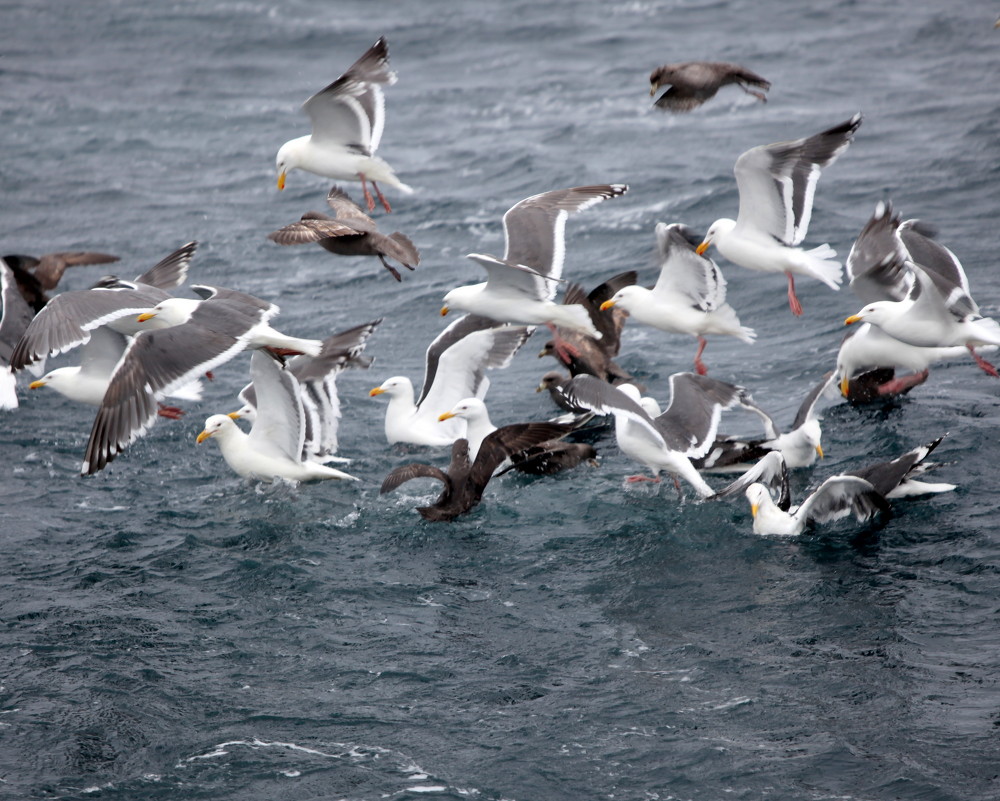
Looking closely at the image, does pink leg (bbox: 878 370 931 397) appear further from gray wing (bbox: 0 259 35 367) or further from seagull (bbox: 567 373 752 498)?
gray wing (bbox: 0 259 35 367)

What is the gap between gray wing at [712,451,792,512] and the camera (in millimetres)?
9797

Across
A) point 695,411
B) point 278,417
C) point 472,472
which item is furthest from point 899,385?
point 278,417

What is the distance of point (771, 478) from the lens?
32.5 ft

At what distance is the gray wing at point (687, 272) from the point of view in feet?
37.7

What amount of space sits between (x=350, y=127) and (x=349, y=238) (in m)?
1.75

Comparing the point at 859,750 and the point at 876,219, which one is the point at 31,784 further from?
the point at 876,219

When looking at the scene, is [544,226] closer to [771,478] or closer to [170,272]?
[771,478]

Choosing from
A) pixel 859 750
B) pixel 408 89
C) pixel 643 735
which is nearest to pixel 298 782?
pixel 643 735

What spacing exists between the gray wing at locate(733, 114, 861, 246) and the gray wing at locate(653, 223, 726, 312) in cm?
56

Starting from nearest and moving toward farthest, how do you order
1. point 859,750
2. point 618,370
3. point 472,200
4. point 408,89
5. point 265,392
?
point 859,750 < point 265,392 < point 618,370 < point 472,200 < point 408,89

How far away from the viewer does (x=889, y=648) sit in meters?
8.05

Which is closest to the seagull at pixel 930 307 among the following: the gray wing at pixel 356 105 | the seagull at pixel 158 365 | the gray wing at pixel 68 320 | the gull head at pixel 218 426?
the seagull at pixel 158 365

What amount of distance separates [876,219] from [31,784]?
9274mm

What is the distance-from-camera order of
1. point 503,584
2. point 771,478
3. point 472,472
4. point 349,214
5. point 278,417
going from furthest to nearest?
point 349,214
point 278,417
point 472,472
point 771,478
point 503,584
